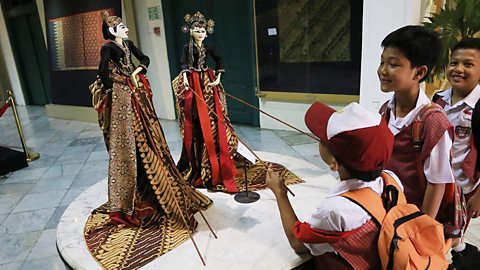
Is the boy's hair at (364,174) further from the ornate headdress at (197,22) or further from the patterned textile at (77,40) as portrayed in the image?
the patterned textile at (77,40)

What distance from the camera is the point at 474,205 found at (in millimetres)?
1562

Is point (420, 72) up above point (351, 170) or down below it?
above

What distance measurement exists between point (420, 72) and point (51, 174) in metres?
3.77

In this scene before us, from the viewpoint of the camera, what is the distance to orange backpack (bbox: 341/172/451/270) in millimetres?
1014

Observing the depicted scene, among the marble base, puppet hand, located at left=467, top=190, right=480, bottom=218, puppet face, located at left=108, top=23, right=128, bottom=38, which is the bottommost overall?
the marble base

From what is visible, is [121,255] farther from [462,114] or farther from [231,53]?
[231,53]

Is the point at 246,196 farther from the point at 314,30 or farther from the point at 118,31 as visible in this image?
the point at 314,30

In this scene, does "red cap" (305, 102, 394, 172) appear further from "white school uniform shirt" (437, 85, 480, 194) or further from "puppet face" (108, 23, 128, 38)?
"puppet face" (108, 23, 128, 38)

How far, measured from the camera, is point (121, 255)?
1.74 metres

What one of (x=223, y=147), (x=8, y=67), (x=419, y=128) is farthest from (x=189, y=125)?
(x=8, y=67)

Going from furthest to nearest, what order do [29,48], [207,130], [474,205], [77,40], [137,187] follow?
[29,48], [77,40], [207,130], [137,187], [474,205]

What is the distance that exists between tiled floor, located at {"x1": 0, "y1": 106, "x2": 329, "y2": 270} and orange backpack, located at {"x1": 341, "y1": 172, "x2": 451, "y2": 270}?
1830 millimetres

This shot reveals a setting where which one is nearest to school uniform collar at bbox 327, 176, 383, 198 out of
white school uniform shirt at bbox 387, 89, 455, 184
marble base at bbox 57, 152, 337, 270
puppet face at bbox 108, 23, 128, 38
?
white school uniform shirt at bbox 387, 89, 455, 184

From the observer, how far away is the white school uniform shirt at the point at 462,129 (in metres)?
1.62
